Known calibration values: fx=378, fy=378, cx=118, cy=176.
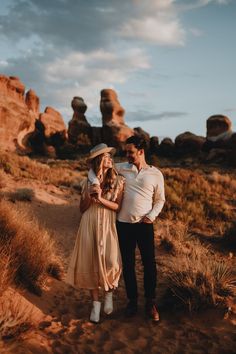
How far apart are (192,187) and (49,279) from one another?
12551 mm

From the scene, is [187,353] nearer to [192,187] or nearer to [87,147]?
[192,187]

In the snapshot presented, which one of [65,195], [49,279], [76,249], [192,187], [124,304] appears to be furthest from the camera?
[192,187]

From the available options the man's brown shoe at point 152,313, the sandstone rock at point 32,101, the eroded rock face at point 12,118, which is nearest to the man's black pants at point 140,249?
the man's brown shoe at point 152,313

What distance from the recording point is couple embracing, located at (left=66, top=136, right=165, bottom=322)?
14.9ft

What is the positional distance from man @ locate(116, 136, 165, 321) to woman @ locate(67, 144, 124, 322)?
141 millimetres

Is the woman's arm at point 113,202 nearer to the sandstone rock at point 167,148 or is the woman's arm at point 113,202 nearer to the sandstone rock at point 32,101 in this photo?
the sandstone rock at point 167,148

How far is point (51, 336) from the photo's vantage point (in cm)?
421

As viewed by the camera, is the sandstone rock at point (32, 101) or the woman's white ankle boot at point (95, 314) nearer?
the woman's white ankle boot at point (95, 314)

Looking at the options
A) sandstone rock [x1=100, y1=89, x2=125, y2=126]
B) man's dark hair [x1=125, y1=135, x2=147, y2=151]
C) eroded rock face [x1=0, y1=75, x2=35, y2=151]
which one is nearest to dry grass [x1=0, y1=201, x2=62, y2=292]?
man's dark hair [x1=125, y1=135, x2=147, y2=151]

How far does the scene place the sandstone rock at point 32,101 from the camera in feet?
184

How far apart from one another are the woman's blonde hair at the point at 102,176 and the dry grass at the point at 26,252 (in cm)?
144

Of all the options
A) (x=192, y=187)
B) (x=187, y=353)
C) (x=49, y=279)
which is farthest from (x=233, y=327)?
(x=192, y=187)

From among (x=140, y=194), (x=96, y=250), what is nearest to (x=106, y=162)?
(x=140, y=194)

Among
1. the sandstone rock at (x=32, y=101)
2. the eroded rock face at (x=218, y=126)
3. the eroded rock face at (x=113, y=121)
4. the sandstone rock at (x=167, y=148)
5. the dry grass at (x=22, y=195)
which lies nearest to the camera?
the dry grass at (x=22, y=195)
